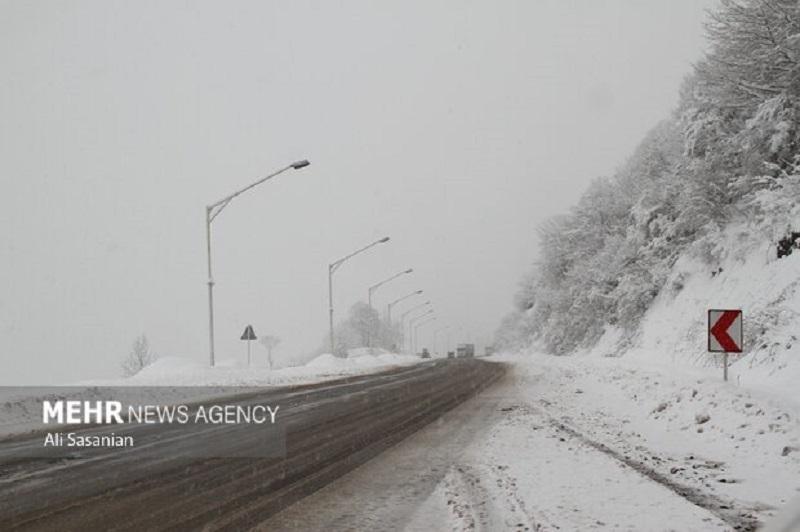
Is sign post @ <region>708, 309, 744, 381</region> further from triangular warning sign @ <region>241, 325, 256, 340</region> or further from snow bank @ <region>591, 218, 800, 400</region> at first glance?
triangular warning sign @ <region>241, 325, 256, 340</region>

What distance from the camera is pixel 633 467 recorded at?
6.85 metres

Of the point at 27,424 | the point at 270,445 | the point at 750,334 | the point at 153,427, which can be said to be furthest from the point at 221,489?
the point at 750,334

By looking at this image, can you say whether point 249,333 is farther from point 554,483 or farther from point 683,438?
point 554,483

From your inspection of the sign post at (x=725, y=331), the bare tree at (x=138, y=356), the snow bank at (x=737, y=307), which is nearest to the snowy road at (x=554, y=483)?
the sign post at (x=725, y=331)

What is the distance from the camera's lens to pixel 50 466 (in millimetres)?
7320

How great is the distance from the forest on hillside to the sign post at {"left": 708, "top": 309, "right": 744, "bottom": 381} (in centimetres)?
650

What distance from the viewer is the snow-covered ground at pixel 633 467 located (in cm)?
507

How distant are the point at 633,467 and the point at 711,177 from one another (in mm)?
21556

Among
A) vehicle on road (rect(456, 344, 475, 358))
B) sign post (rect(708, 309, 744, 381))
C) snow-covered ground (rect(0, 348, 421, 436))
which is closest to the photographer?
sign post (rect(708, 309, 744, 381))

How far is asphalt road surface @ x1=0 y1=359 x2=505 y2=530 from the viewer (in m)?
5.18

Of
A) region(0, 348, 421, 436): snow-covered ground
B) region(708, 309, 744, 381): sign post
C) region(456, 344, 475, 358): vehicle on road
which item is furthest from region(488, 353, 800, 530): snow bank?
region(456, 344, 475, 358): vehicle on road

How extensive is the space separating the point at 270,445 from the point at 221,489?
2537 mm

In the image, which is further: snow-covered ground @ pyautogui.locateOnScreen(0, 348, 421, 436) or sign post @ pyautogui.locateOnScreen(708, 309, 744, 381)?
snow-covered ground @ pyautogui.locateOnScreen(0, 348, 421, 436)

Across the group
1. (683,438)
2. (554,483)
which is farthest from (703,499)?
(683,438)
